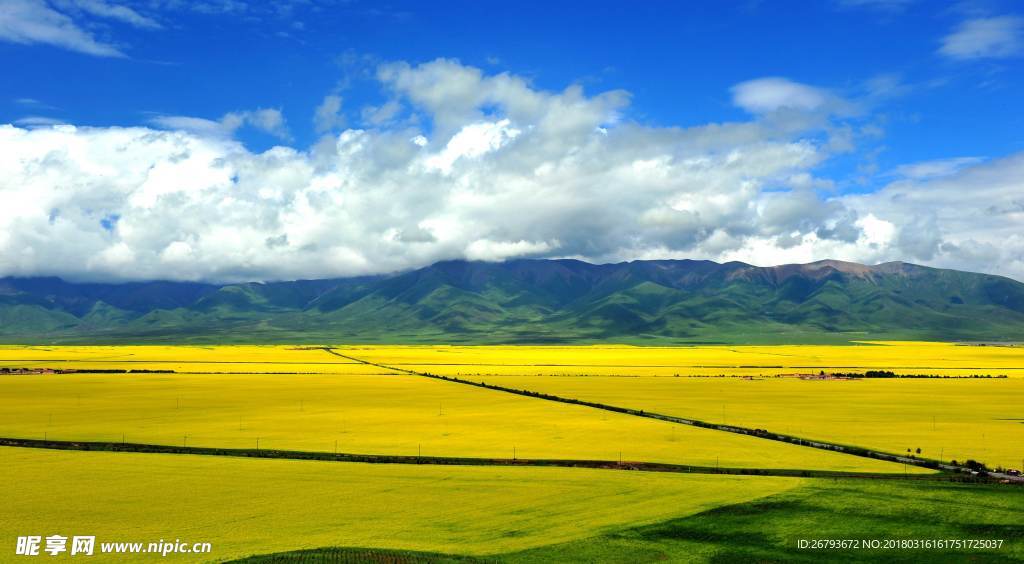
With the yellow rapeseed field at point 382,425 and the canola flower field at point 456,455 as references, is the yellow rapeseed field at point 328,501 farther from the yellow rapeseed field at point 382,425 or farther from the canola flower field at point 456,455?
the yellow rapeseed field at point 382,425

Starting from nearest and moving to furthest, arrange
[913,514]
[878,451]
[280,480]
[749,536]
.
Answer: [749,536] < [913,514] < [280,480] < [878,451]

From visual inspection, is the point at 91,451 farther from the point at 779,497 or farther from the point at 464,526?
the point at 779,497

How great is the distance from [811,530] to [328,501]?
975 inches

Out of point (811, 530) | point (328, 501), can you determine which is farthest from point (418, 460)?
point (811, 530)

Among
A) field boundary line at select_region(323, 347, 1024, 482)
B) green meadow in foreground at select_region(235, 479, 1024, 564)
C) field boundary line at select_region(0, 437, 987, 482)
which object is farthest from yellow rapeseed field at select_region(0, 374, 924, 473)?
green meadow in foreground at select_region(235, 479, 1024, 564)

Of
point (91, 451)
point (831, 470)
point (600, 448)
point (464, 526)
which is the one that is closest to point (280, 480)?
point (464, 526)

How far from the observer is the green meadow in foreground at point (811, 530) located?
29391 millimetres

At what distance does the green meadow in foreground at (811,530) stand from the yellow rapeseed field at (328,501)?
50.9 inches

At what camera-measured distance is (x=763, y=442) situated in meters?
56.5

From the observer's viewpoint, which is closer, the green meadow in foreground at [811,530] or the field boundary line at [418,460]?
the green meadow in foreground at [811,530]

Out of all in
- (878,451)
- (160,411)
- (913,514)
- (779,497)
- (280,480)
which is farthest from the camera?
(160,411)

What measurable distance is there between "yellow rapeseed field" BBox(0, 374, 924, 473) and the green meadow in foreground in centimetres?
697

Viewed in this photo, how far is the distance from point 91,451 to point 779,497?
4817 cm

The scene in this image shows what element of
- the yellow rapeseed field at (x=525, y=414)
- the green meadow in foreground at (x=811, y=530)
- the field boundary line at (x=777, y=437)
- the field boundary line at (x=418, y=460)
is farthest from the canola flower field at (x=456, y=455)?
the field boundary line at (x=777, y=437)
